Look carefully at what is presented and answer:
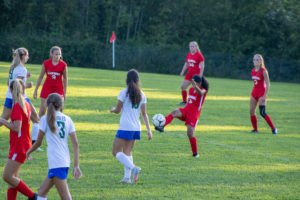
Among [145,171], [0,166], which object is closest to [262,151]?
[145,171]

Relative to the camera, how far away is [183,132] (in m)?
12.4

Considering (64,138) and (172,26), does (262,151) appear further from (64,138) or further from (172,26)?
(172,26)

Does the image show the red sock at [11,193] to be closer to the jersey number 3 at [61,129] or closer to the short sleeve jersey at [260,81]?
the jersey number 3 at [61,129]

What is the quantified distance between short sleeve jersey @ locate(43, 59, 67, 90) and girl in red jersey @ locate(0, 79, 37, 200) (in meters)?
4.01

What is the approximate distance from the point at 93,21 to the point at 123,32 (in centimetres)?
445

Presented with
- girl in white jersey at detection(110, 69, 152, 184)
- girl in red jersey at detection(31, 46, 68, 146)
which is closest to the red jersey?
girl in white jersey at detection(110, 69, 152, 184)

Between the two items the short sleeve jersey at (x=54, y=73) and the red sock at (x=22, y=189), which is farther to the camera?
the short sleeve jersey at (x=54, y=73)

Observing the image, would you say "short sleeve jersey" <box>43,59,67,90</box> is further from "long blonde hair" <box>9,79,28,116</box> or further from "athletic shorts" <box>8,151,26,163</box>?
"athletic shorts" <box>8,151,26,163</box>

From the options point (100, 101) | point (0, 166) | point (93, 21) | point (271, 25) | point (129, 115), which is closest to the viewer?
point (129, 115)

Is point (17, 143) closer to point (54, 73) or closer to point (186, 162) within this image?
point (186, 162)

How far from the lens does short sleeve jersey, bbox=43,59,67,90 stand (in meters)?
9.74

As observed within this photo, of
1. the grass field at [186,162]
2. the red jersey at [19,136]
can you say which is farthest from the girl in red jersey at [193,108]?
the red jersey at [19,136]

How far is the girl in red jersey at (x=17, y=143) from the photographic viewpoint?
18.4 feet

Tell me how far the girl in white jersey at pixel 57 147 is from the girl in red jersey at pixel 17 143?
50 cm
